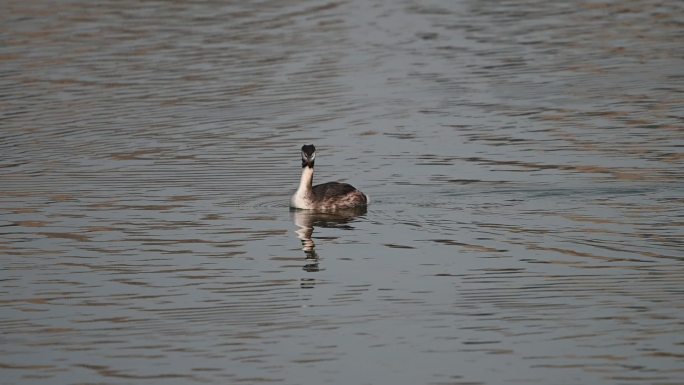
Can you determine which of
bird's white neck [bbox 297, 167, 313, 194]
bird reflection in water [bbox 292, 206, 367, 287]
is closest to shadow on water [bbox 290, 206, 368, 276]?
bird reflection in water [bbox 292, 206, 367, 287]

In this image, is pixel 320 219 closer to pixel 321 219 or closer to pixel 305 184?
pixel 321 219

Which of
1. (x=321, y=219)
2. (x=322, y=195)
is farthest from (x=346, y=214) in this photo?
(x=322, y=195)

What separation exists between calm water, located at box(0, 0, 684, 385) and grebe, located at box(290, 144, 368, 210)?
250 millimetres

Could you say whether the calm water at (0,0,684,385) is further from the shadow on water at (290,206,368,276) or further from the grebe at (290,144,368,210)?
the grebe at (290,144,368,210)

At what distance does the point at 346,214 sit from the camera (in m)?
19.7

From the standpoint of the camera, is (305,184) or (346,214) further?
(305,184)

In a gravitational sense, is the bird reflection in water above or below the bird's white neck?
below

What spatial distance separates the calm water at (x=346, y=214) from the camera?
12.8m

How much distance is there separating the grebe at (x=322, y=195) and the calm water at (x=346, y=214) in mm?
250

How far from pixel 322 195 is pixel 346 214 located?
0.52 meters

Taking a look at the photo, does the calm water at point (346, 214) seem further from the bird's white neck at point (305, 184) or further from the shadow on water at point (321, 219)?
the bird's white neck at point (305, 184)

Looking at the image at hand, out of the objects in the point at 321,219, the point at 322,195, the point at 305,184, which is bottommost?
the point at 321,219

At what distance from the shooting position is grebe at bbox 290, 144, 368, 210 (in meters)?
19.7

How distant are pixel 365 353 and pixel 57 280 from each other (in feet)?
14.7
